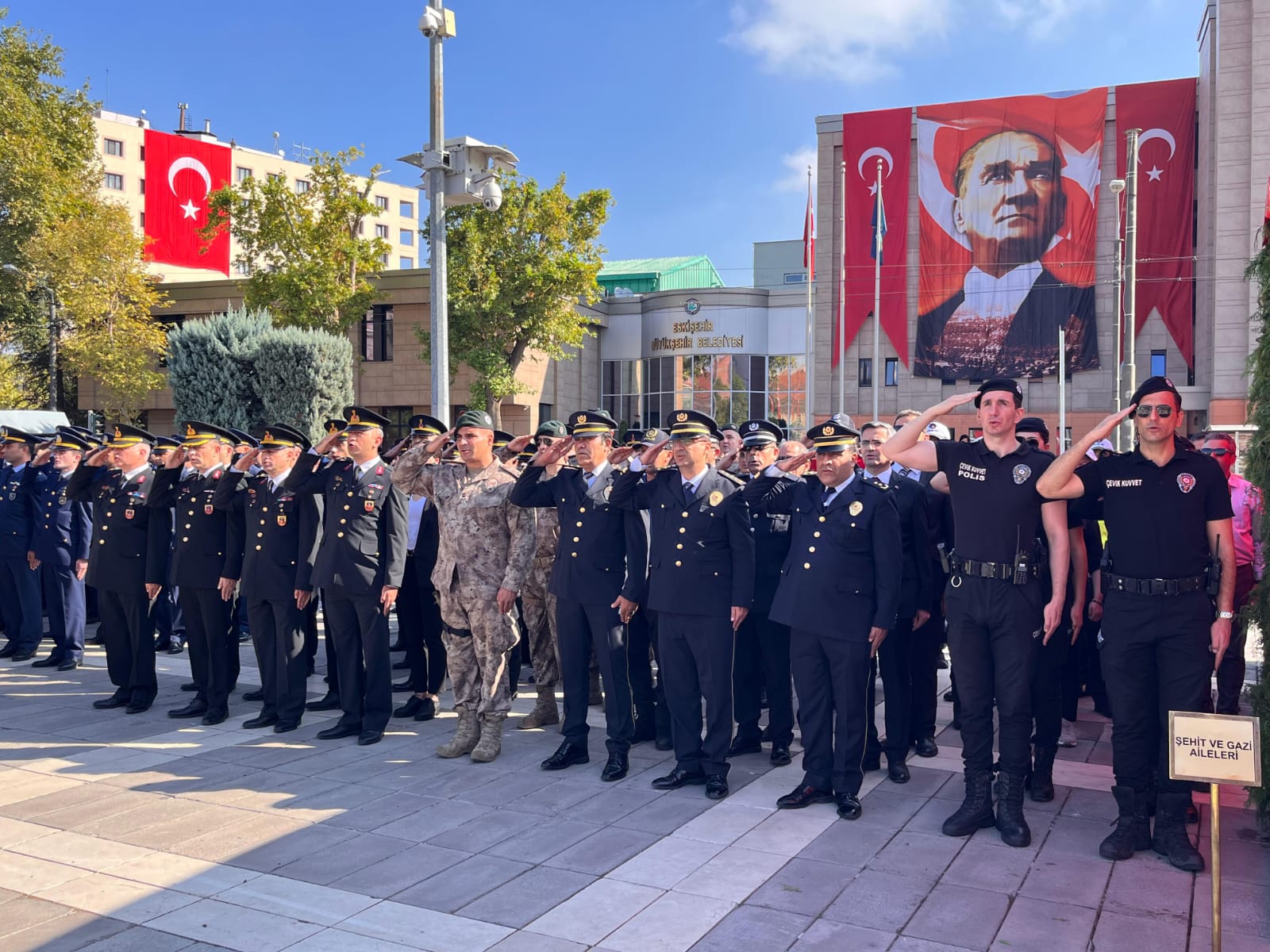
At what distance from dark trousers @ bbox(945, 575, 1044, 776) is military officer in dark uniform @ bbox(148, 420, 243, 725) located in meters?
5.21

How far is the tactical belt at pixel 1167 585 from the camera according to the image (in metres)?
4.70

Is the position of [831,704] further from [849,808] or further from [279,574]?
[279,574]

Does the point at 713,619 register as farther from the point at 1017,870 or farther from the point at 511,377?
the point at 511,377

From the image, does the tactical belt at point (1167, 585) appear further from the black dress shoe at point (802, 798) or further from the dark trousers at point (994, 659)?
the black dress shoe at point (802, 798)

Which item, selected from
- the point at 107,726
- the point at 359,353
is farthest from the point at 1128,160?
the point at 359,353

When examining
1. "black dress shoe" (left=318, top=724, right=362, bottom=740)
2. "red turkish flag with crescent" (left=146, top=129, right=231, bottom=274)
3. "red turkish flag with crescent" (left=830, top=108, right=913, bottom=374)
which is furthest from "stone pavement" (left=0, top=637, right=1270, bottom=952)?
"red turkish flag with crescent" (left=146, top=129, right=231, bottom=274)

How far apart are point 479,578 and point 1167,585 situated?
12.9 feet

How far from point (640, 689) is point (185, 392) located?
20.8 meters

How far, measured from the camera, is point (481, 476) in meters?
6.68

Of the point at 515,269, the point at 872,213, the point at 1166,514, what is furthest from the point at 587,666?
the point at 872,213

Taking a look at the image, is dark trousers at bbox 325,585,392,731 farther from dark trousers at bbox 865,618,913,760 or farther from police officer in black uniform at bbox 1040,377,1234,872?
police officer in black uniform at bbox 1040,377,1234,872

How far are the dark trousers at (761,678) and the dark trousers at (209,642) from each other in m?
3.77

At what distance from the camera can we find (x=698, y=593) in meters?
5.79

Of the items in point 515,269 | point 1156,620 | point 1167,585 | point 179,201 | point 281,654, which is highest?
point 179,201
